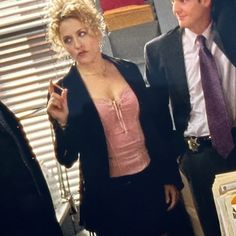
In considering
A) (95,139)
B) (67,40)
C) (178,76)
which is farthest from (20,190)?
(178,76)

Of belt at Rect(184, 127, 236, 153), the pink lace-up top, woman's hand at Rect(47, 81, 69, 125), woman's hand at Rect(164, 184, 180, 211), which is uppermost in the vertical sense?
woman's hand at Rect(47, 81, 69, 125)

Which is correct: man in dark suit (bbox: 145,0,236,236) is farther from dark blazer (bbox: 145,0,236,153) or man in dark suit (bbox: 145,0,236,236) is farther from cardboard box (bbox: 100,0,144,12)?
cardboard box (bbox: 100,0,144,12)

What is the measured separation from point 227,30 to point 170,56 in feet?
0.48

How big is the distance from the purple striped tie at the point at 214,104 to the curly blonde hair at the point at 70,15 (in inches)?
9.9

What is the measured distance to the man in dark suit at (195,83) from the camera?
88cm

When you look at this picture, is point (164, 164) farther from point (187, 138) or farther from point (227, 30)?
point (227, 30)

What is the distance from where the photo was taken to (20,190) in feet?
2.74

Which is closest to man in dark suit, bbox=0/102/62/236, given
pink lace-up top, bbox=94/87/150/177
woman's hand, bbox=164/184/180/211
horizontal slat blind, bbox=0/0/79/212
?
horizontal slat blind, bbox=0/0/79/212

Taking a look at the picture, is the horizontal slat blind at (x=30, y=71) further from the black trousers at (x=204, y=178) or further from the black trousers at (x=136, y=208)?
the black trousers at (x=204, y=178)

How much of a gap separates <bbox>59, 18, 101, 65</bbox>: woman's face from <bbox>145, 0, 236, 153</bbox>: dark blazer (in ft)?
0.46

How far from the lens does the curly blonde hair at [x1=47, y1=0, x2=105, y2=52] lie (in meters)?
0.83

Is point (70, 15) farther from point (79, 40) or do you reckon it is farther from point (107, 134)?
point (107, 134)

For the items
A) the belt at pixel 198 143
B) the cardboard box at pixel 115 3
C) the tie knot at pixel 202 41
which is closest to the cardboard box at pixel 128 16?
the cardboard box at pixel 115 3

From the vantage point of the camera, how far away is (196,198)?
0.94 meters
